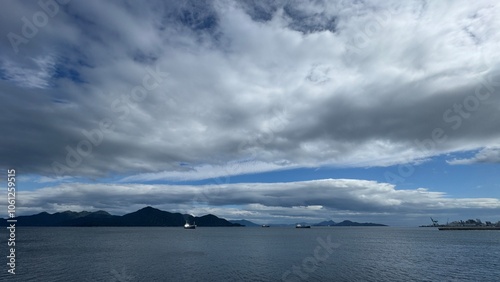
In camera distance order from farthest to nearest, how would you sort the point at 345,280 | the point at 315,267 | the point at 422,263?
the point at 422,263 → the point at 315,267 → the point at 345,280

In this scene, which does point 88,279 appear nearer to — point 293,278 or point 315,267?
point 293,278

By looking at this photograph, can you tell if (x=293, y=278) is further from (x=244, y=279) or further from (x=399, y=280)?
(x=399, y=280)

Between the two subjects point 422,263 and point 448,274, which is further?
point 422,263

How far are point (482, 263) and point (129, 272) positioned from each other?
11439 cm

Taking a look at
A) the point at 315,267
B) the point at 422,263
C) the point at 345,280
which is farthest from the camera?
the point at 422,263

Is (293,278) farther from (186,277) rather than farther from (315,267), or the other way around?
(186,277)

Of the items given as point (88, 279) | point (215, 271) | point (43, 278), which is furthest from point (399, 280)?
point (43, 278)

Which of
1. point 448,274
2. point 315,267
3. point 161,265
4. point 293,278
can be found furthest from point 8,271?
point 448,274

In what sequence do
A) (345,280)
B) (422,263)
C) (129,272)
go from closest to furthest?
1. (345,280)
2. (129,272)
3. (422,263)

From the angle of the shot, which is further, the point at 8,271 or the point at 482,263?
the point at 482,263

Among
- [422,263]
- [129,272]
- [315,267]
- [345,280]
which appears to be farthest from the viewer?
[422,263]

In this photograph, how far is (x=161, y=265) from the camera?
92.0 m

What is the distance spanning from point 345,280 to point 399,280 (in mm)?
13586

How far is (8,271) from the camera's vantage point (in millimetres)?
80562
